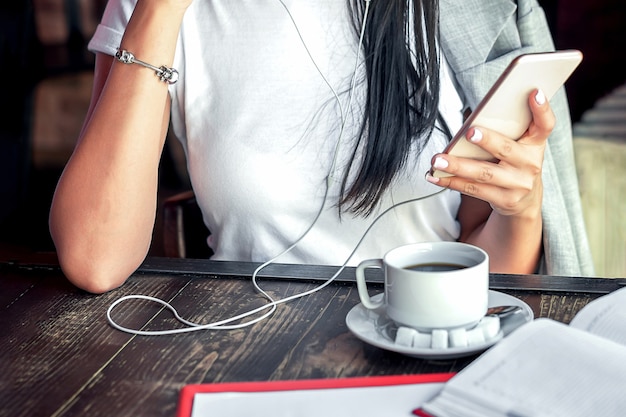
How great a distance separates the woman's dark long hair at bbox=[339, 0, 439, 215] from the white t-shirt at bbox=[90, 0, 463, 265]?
0.08 ft

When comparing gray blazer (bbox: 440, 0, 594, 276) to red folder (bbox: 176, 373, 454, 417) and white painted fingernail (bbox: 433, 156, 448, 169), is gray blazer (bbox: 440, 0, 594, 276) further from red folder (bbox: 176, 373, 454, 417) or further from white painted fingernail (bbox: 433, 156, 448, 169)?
red folder (bbox: 176, 373, 454, 417)

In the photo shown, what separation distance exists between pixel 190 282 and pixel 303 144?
→ 29cm

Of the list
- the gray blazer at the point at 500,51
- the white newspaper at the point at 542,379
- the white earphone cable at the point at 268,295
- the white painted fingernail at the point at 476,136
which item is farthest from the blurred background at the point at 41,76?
the white newspaper at the point at 542,379

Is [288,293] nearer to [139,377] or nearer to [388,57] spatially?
[139,377]

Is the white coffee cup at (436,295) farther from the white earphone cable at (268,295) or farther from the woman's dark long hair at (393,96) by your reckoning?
the woman's dark long hair at (393,96)

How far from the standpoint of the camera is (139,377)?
0.70 m

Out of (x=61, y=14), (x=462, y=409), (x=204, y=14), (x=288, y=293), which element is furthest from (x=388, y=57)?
(x=61, y=14)

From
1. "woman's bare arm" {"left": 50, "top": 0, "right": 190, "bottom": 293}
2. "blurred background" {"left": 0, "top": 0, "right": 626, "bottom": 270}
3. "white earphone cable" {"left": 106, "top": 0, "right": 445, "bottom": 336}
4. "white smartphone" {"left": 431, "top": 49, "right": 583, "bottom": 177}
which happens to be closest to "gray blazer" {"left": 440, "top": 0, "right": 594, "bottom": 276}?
"white earphone cable" {"left": 106, "top": 0, "right": 445, "bottom": 336}

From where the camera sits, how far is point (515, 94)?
826mm

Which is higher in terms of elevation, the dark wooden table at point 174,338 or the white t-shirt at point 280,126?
the white t-shirt at point 280,126

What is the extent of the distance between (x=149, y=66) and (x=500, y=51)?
52 centimetres

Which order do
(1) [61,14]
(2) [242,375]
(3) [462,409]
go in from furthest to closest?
(1) [61,14] < (2) [242,375] < (3) [462,409]

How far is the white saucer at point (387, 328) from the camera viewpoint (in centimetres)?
68

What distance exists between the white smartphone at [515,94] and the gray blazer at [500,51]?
26cm
